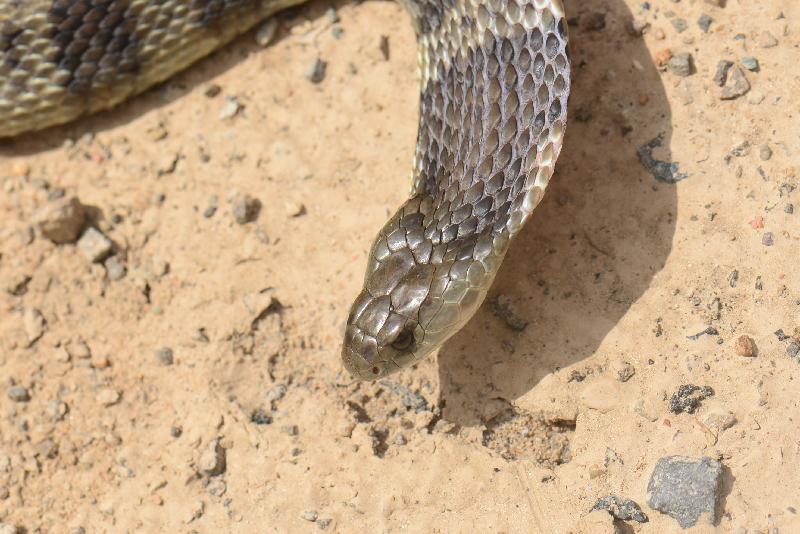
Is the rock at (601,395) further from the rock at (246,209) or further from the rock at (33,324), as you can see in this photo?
the rock at (33,324)

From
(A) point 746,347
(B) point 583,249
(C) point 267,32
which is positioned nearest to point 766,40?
(B) point 583,249

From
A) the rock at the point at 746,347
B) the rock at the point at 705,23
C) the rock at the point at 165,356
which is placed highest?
→ the rock at the point at 705,23

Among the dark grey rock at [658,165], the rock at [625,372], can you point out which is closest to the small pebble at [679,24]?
the dark grey rock at [658,165]

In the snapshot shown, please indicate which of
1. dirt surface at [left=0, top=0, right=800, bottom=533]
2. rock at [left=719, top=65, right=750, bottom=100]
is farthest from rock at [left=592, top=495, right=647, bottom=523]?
rock at [left=719, top=65, right=750, bottom=100]

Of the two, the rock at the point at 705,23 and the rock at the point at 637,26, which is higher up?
the rock at the point at 705,23

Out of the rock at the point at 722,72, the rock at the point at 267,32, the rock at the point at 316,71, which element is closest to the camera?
the rock at the point at 722,72

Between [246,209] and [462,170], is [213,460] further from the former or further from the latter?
[462,170]

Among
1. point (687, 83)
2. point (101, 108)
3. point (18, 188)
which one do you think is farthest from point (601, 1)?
point (18, 188)

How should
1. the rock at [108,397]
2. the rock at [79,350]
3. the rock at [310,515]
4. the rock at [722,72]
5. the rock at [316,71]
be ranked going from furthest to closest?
the rock at [316,71], the rock at [79,350], the rock at [108,397], the rock at [722,72], the rock at [310,515]

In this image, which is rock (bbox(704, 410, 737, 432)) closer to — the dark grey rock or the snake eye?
the dark grey rock
